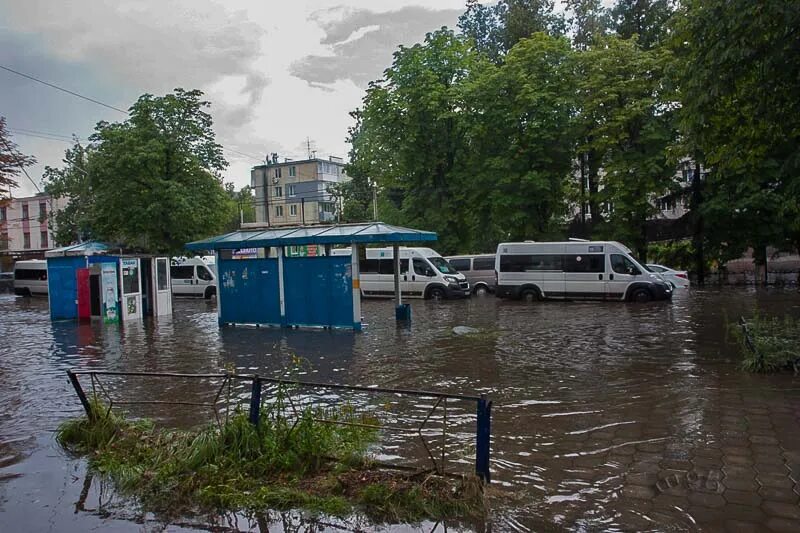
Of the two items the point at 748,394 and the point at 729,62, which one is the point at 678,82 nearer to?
the point at 729,62

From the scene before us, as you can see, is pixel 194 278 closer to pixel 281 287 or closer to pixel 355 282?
pixel 281 287

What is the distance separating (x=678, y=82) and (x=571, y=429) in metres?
9.30

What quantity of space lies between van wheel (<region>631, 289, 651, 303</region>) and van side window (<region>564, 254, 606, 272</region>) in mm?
1385

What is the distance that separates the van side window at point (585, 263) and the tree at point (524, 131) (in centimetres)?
463

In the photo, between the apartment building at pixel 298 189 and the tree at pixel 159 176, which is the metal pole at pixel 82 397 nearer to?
the tree at pixel 159 176

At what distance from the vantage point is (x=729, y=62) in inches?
404

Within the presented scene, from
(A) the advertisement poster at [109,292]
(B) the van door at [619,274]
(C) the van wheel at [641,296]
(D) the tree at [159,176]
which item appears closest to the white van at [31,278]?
(D) the tree at [159,176]

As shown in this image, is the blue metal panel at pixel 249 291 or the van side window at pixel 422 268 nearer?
the blue metal panel at pixel 249 291

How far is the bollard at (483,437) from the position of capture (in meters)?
4.48

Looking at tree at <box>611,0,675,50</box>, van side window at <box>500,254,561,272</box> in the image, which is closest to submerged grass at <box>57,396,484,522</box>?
van side window at <box>500,254,561,272</box>

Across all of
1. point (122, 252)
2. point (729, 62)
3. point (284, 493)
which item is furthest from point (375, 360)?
point (122, 252)

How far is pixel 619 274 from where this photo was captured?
73.7ft

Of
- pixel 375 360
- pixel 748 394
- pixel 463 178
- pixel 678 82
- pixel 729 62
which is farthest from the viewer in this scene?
pixel 463 178

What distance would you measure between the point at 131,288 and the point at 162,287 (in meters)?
1.46
